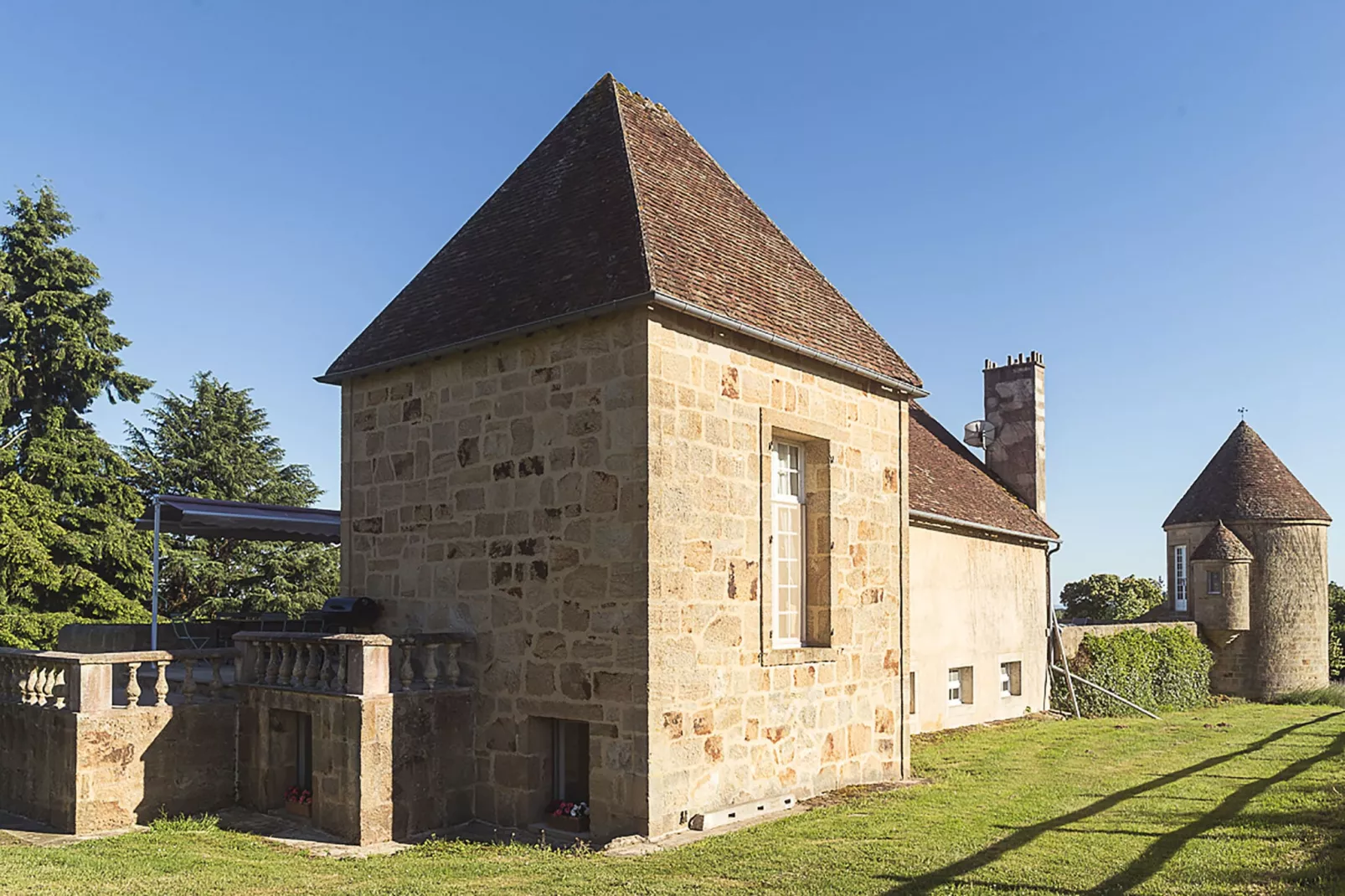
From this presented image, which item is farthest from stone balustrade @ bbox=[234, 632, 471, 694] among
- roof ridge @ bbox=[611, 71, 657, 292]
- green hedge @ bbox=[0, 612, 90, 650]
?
green hedge @ bbox=[0, 612, 90, 650]

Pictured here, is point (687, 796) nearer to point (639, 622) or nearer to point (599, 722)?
point (599, 722)

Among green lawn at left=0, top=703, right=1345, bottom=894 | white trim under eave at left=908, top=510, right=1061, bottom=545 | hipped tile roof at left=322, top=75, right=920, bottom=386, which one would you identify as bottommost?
green lawn at left=0, top=703, right=1345, bottom=894

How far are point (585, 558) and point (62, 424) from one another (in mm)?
21238

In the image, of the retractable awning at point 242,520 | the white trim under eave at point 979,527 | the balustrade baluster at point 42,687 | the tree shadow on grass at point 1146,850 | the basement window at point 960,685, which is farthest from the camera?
the basement window at point 960,685

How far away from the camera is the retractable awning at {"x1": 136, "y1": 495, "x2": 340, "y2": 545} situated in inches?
514

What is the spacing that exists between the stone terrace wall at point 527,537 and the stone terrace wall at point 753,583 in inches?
11.3

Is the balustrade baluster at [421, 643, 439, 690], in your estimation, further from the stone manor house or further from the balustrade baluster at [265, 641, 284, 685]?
the balustrade baluster at [265, 641, 284, 685]

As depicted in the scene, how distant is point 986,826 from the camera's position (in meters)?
8.46

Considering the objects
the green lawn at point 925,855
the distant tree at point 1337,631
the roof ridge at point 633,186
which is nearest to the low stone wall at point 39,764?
the green lawn at point 925,855

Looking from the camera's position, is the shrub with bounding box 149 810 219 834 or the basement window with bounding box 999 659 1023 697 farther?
the basement window with bounding box 999 659 1023 697

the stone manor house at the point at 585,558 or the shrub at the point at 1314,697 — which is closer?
the stone manor house at the point at 585,558

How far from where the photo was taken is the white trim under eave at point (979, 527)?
1568cm

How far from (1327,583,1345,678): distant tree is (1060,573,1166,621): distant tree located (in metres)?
7.31

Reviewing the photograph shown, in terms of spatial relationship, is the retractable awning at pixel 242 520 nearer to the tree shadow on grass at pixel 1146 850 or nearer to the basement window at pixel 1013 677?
the tree shadow on grass at pixel 1146 850
